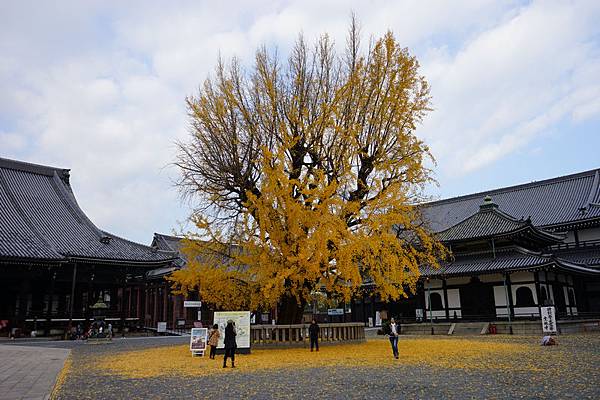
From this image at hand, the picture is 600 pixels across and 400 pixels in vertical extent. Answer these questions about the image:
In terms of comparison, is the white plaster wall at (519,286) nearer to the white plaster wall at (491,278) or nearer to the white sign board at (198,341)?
the white plaster wall at (491,278)

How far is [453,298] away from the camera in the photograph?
3497 centimetres

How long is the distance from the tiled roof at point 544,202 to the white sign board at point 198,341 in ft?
77.6

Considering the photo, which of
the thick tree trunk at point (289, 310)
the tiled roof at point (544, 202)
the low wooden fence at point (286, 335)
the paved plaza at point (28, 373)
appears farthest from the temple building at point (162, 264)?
the thick tree trunk at point (289, 310)

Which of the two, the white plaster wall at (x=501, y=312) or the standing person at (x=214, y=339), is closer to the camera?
the standing person at (x=214, y=339)

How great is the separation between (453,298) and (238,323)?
71.9 ft

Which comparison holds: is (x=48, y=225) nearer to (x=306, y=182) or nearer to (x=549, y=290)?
(x=306, y=182)

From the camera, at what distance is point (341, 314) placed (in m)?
45.2

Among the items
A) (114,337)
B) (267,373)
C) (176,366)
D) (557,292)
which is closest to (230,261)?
(176,366)

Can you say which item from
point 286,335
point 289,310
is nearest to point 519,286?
point 289,310

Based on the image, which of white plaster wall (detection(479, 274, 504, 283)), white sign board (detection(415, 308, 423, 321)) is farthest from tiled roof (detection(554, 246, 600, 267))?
white sign board (detection(415, 308, 423, 321))

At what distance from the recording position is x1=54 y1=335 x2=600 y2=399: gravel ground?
31.9ft

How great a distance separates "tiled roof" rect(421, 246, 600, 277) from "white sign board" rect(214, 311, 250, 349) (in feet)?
63.3

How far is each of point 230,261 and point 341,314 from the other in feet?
84.9

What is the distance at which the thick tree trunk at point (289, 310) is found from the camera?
2158 cm
